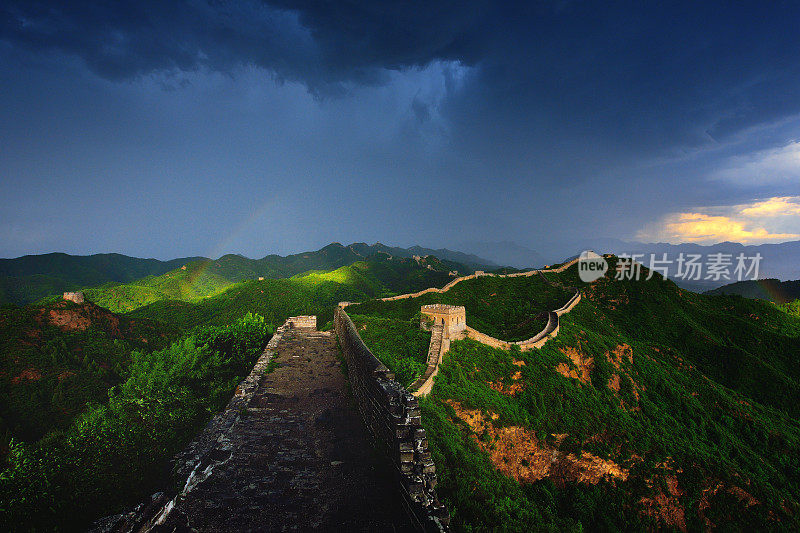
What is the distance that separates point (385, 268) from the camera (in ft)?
313

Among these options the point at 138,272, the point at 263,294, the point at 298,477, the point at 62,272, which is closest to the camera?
the point at 298,477

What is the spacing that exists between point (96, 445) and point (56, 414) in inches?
610

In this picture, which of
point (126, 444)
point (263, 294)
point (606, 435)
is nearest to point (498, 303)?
point (606, 435)

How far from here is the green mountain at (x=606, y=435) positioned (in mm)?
12891

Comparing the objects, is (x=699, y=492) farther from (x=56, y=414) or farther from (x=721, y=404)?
(x=56, y=414)

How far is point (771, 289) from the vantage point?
8844 cm

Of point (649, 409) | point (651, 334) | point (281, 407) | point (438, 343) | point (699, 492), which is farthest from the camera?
point (651, 334)

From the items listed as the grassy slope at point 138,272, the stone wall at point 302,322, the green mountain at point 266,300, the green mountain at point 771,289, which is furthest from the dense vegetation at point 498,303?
the green mountain at point 771,289

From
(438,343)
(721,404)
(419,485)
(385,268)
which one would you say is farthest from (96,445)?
(385,268)

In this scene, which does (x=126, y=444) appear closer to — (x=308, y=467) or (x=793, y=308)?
(x=308, y=467)

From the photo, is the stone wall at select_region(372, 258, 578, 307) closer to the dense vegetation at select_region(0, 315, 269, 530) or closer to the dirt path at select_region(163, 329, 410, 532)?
the dense vegetation at select_region(0, 315, 269, 530)

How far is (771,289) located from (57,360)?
15080 cm

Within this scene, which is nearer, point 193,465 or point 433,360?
point 193,465

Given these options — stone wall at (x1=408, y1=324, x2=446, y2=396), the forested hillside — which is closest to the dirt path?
stone wall at (x1=408, y1=324, x2=446, y2=396)
